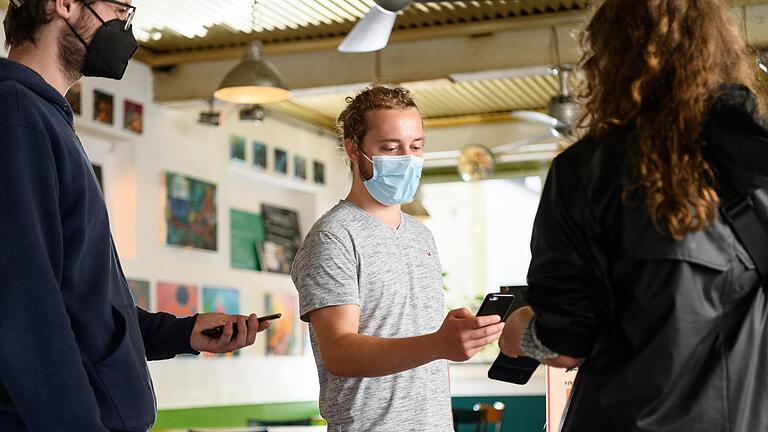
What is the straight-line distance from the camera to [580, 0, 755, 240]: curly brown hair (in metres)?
1.60

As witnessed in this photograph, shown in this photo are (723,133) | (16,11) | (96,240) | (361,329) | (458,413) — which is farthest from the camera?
(458,413)

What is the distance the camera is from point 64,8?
2.16 metres

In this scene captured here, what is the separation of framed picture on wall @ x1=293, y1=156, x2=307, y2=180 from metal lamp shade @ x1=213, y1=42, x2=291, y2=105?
4.15 m

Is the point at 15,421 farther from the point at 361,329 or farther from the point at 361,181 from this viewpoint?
the point at 361,181

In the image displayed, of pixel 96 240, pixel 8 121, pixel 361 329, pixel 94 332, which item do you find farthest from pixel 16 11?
pixel 361 329

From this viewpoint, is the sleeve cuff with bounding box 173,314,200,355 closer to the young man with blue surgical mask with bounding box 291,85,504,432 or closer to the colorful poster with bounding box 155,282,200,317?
the young man with blue surgical mask with bounding box 291,85,504,432

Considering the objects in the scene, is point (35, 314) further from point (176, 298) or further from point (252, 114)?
point (176, 298)

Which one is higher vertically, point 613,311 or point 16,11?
point 16,11

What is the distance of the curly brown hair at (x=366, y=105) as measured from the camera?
8.49 feet

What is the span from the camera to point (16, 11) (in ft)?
7.02

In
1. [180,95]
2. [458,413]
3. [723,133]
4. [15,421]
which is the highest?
[180,95]

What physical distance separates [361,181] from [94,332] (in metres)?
0.88

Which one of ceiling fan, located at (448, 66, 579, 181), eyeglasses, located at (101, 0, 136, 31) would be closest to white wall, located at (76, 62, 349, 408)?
ceiling fan, located at (448, 66, 579, 181)

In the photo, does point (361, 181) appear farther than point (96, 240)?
Yes
